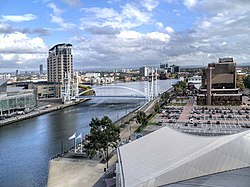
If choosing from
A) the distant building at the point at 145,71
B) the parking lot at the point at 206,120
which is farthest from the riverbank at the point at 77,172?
the distant building at the point at 145,71

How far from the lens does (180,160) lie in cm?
920

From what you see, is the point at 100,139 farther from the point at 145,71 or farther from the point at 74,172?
the point at 145,71

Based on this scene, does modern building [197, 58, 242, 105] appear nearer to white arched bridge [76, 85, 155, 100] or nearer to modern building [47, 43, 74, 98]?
white arched bridge [76, 85, 155, 100]

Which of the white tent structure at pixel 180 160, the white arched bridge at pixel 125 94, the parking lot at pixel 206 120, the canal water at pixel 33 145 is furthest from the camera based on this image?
the white arched bridge at pixel 125 94

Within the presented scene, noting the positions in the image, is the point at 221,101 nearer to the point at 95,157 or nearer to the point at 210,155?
the point at 95,157

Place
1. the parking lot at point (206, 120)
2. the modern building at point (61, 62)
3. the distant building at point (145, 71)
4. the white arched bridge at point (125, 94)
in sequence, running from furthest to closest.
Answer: the distant building at point (145, 71), the modern building at point (61, 62), the white arched bridge at point (125, 94), the parking lot at point (206, 120)

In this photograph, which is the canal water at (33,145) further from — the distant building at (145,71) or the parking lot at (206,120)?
the distant building at (145,71)

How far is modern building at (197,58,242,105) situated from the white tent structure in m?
27.3

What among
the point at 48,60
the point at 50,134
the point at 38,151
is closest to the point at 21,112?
the point at 50,134

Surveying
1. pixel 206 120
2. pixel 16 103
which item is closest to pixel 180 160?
pixel 206 120

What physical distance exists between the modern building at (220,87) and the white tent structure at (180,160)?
27.3 m

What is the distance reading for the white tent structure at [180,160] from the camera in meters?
8.49

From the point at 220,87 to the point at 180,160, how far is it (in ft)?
105

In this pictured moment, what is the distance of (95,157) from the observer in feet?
53.8
